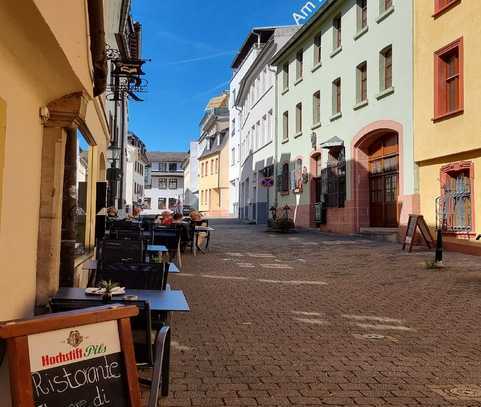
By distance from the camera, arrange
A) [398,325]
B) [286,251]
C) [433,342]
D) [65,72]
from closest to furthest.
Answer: [65,72] → [433,342] → [398,325] → [286,251]

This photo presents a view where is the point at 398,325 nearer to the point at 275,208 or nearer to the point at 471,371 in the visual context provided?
the point at 471,371

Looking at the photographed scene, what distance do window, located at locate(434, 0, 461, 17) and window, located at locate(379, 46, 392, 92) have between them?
126 inches

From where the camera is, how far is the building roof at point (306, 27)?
2316 centimetres

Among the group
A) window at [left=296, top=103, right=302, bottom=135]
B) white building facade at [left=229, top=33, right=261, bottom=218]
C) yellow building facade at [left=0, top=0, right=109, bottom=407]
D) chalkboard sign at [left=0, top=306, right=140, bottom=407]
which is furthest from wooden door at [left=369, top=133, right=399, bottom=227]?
white building facade at [left=229, top=33, right=261, bottom=218]

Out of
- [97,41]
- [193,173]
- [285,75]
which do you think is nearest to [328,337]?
A: [97,41]

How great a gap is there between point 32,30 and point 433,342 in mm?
4580

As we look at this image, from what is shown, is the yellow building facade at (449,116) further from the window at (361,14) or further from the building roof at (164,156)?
the building roof at (164,156)

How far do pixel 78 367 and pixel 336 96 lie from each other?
21.8 m

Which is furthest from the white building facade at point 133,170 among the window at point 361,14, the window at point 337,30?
the window at point 361,14

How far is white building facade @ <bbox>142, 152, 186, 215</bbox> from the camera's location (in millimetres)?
90688

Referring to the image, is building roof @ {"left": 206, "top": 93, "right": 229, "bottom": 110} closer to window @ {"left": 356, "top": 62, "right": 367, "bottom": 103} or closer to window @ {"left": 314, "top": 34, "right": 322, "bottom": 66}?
window @ {"left": 314, "top": 34, "right": 322, "bottom": 66}

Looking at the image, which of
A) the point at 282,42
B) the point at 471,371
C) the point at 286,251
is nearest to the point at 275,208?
the point at 282,42

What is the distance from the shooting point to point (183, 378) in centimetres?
448

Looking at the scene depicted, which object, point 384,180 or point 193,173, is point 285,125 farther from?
point 193,173
